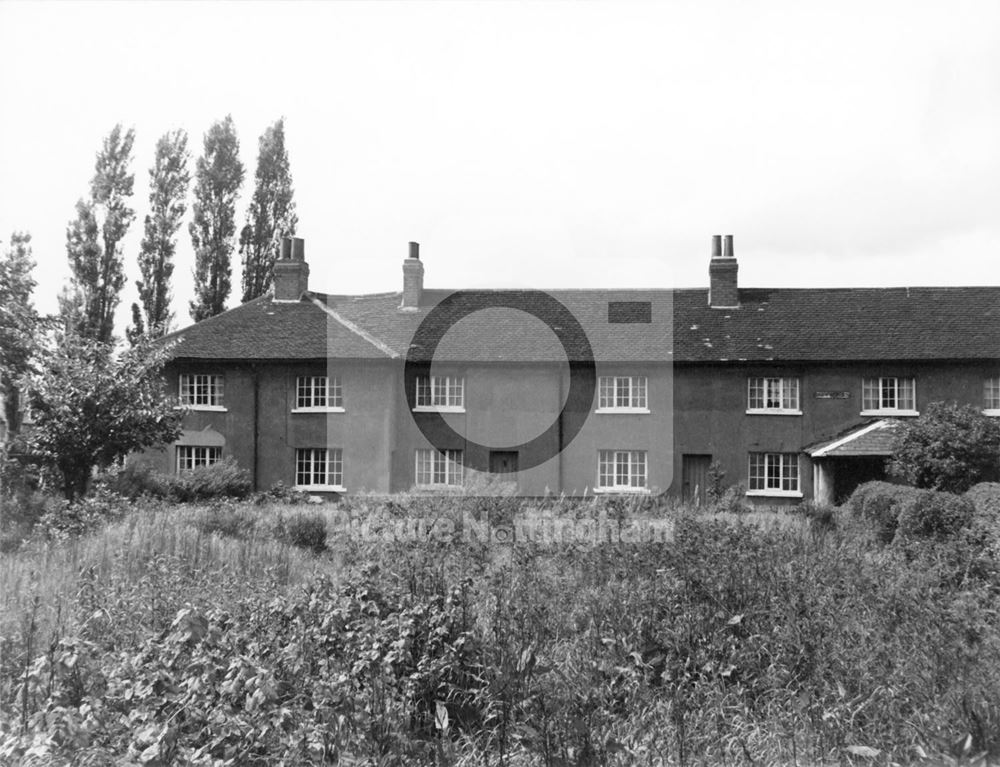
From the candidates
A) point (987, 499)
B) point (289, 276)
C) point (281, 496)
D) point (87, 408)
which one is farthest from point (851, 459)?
point (87, 408)

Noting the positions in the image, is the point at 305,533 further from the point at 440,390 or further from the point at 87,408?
the point at 440,390

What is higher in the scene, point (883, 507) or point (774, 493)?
point (883, 507)

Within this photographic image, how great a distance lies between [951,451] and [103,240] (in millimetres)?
30149

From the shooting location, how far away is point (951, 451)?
70.1 feet

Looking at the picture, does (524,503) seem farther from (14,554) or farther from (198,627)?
(198,627)

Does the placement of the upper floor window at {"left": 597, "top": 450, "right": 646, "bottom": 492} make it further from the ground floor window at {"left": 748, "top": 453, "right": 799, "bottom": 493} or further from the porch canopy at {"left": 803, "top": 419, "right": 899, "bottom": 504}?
the porch canopy at {"left": 803, "top": 419, "right": 899, "bottom": 504}

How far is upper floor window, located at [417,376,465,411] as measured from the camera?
27875 millimetres

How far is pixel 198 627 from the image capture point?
15.9ft

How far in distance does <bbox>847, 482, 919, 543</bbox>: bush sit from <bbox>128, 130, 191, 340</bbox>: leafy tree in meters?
27.0

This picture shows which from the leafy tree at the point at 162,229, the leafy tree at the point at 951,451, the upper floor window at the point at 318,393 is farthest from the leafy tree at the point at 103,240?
the leafy tree at the point at 951,451

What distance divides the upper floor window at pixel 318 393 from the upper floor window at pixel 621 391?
8345 millimetres

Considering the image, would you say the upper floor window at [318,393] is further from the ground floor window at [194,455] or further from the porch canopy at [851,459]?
the porch canopy at [851,459]

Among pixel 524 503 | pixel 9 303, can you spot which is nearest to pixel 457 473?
pixel 524 503

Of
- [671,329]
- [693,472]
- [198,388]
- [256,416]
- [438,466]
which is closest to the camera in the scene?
[693,472]
